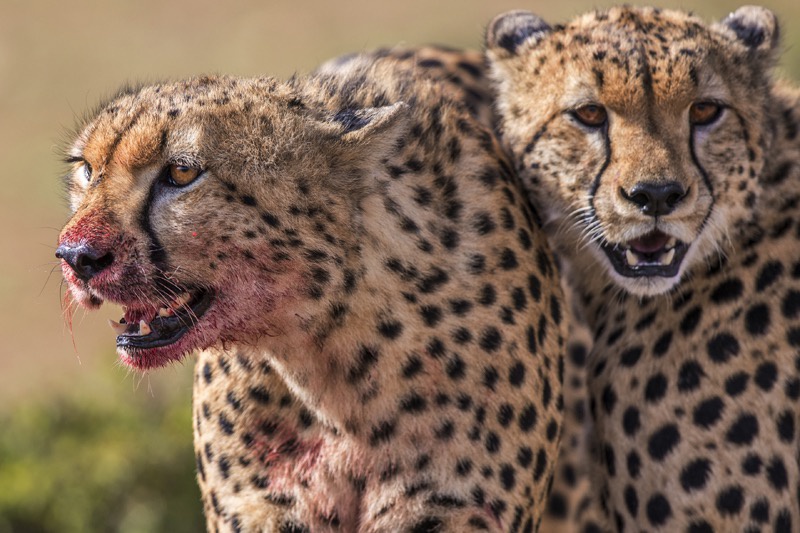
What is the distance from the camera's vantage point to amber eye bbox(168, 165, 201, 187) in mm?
2529

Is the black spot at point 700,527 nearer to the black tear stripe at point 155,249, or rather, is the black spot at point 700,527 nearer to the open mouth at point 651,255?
the open mouth at point 651,255

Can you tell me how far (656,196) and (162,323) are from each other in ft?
3.53

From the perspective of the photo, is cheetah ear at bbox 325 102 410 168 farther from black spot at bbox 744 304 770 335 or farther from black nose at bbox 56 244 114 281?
black spot at bbox 744 304 770 335

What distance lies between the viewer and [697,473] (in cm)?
313

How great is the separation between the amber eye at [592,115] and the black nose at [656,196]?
10.0 inches

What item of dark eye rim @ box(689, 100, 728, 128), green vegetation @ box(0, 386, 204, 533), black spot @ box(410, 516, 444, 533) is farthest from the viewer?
green vegetation @ box(0, 386, 204, 533)

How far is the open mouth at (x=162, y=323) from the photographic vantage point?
2580 millimetres

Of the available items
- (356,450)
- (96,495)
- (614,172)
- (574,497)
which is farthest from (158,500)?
(614,172)

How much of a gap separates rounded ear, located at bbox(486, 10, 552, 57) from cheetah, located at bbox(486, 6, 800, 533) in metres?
0.14

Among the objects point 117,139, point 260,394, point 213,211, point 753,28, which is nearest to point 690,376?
point 753,28

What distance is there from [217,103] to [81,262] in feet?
1.35

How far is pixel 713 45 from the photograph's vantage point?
3.20 metres

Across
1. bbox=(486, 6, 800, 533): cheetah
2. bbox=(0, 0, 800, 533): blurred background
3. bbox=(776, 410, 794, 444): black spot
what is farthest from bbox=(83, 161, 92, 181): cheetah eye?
bbox=(776, 410, 794, 444): black spot

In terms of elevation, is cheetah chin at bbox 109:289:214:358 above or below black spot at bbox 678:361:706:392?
above
